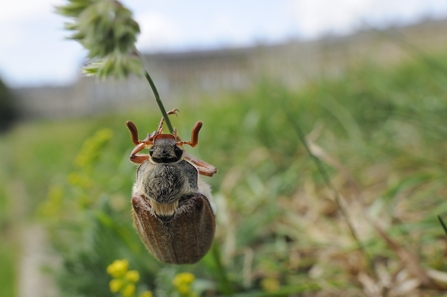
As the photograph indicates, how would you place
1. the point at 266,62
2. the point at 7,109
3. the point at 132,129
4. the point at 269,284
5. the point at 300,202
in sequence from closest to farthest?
the point at 132,129
the point at 269,284
the point at 300,202
the point at 266,62
the point at 7,109

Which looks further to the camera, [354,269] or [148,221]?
[354,269]

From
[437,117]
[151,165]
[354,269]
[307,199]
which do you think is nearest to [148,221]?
[151,165]

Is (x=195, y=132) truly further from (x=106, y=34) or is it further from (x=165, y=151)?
(x=106, y=34)

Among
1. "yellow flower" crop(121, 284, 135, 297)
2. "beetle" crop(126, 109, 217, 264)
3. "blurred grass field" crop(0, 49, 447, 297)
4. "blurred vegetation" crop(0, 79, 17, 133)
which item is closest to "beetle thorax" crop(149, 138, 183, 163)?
"beetle" crop(126, 109, 217, 264)

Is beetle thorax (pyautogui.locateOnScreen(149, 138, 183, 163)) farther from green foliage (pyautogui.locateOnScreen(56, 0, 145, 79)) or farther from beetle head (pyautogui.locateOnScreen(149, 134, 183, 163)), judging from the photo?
green foliage (pyautogui.locateOnScreen(56, 0, 145, 79))

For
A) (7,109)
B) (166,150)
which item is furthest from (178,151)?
(7,109)

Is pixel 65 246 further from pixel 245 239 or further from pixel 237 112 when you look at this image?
pixel 237 112
